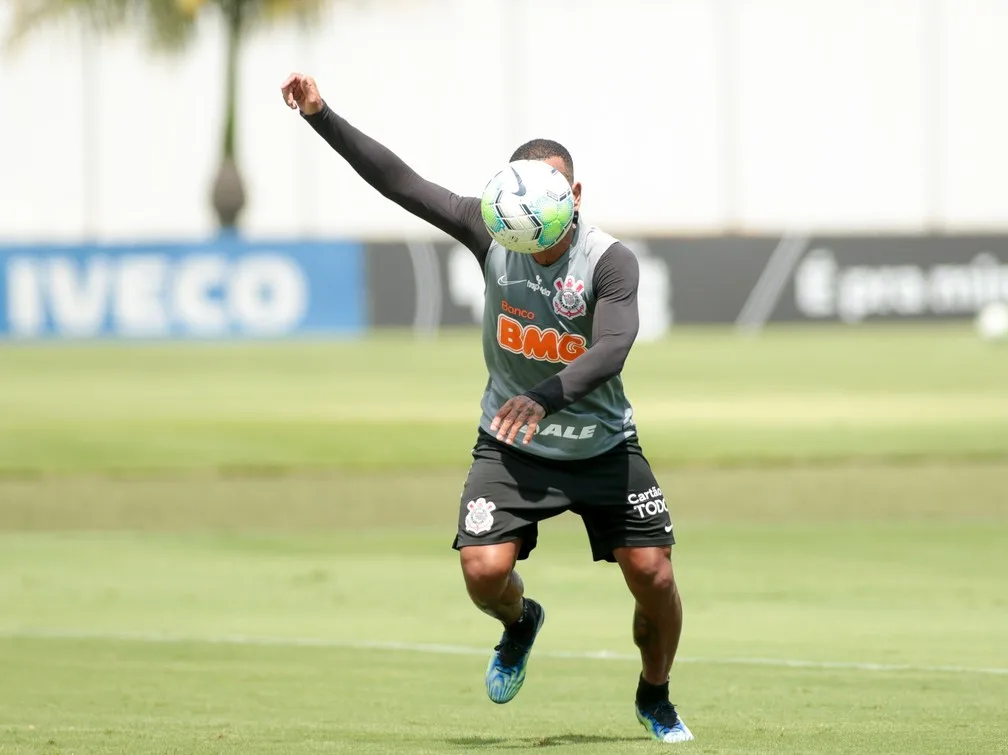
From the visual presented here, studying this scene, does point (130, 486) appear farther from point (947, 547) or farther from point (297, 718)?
point (297, 718)

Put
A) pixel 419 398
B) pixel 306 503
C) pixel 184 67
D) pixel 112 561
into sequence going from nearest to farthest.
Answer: pixel 112 561 → pixel 306 503 → pixel 419 398 → pixel 184 67

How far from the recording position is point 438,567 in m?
13.9

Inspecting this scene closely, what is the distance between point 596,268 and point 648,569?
125cm

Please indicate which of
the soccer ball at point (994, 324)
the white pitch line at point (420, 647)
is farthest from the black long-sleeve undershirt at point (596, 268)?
the soccer ball at point (994, 324)

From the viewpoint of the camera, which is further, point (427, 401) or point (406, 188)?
point (427, 401)

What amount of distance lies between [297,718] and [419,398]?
56.3ft

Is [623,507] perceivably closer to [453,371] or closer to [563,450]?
[563,450]

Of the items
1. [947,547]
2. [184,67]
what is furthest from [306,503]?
[184,67]

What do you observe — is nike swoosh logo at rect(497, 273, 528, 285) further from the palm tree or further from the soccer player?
the palm tree

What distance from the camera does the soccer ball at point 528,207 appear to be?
728 cm

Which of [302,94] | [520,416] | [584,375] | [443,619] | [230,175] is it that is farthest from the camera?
[230,175]

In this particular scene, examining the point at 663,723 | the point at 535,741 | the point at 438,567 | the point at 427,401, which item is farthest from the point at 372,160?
the point at 427,401

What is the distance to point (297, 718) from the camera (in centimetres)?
825

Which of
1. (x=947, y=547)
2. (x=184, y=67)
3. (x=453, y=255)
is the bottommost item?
(x=947, y=547)
